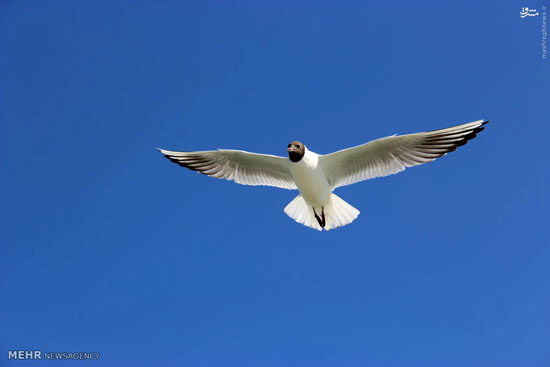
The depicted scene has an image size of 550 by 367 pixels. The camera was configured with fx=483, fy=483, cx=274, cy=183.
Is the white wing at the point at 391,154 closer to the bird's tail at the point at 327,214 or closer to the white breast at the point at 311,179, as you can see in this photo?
the white breast at the point at 311,179

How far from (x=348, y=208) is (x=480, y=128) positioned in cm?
220

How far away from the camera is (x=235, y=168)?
7.75 metres

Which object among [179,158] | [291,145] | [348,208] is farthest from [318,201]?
[179,158]

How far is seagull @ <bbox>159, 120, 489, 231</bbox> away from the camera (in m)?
6.55

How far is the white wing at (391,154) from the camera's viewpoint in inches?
252

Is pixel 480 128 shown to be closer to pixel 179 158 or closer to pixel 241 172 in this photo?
pixel 241 172

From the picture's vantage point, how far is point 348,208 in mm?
7387

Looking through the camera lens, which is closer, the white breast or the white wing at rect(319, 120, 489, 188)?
the white wing at rect(319, 120, 489, 188)

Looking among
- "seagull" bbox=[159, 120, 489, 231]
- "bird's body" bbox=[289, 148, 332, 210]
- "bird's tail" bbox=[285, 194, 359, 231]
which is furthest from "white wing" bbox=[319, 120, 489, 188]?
"bird's tail" bbox=[285, 194, 359, 231]

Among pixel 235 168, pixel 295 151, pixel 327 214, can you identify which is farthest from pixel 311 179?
pixel 235 168

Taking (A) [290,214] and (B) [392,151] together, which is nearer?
(B) [392,151]

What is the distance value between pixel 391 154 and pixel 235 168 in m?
2.46

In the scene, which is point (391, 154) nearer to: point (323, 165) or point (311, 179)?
point (323, 165)

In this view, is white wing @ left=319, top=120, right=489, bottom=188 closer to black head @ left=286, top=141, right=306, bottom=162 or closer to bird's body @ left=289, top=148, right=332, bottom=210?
bird's body @ left=289, top=148, right=332, bottom=210
